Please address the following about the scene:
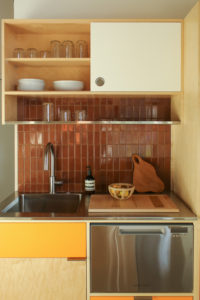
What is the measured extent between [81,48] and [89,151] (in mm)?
787

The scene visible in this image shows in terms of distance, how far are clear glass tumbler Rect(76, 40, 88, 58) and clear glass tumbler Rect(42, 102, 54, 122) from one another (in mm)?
411

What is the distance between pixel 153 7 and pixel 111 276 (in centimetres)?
196

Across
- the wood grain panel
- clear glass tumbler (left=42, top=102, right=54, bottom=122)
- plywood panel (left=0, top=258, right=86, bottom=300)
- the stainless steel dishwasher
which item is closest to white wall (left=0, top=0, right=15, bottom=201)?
clear glass tumbler (left=42, top=102, right=54, bottom=122)

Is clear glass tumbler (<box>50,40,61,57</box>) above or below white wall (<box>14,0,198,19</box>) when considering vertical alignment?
below

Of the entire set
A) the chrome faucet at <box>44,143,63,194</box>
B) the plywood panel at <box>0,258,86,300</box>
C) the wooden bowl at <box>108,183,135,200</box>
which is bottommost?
the plywood panel at <box>0,258,86,300</box>

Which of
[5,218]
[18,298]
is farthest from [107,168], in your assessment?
[18,298]

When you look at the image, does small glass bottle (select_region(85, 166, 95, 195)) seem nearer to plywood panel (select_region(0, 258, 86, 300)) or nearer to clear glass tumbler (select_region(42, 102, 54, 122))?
clear glass tumbler (select_region(42, 102, 54, 122))

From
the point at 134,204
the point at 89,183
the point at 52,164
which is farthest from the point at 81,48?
the point at 134,204

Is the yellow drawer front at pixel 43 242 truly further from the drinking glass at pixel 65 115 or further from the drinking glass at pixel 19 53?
the drinking glass at pixel 19 53

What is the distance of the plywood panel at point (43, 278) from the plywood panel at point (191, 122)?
Result: 820mm

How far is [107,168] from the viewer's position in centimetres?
245

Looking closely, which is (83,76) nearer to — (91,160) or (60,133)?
(60,133)

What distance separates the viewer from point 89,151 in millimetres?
2445

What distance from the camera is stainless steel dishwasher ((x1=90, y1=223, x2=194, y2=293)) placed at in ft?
5.85
